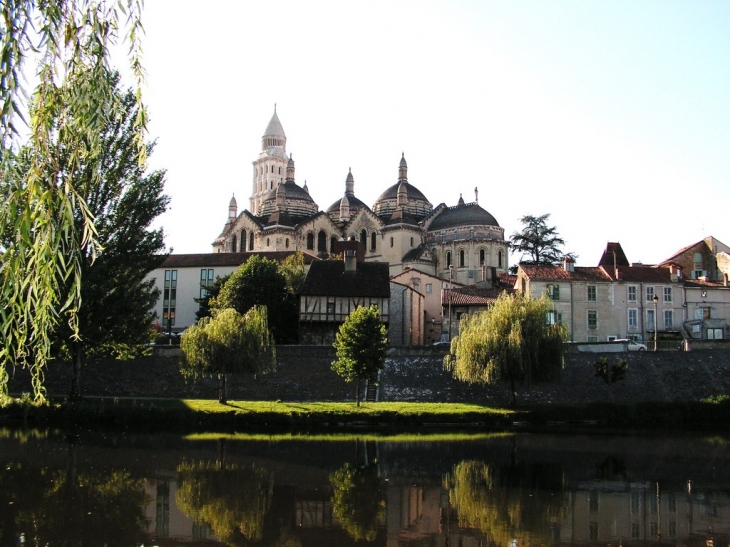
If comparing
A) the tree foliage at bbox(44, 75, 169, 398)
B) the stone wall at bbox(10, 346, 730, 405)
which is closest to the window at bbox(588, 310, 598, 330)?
the stone wall at bbox(10, 346, 730, 405)

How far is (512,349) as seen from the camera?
121ft

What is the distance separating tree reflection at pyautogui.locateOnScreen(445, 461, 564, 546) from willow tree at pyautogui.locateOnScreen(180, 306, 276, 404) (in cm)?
1538

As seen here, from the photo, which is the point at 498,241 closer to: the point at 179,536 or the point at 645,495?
the point at 645,495

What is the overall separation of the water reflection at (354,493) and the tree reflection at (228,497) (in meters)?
0.05

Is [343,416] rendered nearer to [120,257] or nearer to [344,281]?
[120,257]

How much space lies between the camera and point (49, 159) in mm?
8078

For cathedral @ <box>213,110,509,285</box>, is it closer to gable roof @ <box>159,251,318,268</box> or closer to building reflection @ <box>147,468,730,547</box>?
gable roof @ <box>159,251,318,268</box>

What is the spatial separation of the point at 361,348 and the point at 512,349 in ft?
24.0

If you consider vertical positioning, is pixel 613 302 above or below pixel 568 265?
below

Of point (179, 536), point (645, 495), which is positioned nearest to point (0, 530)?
point (179, 536)

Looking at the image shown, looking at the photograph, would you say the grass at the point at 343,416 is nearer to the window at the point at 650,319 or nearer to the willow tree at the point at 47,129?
the window at the point at 650,319

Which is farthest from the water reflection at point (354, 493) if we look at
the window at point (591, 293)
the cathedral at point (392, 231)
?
the cathedral at point (392, 231)

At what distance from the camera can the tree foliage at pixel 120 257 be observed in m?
33.5

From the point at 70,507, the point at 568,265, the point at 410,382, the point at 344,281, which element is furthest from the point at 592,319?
the point at 70,507
